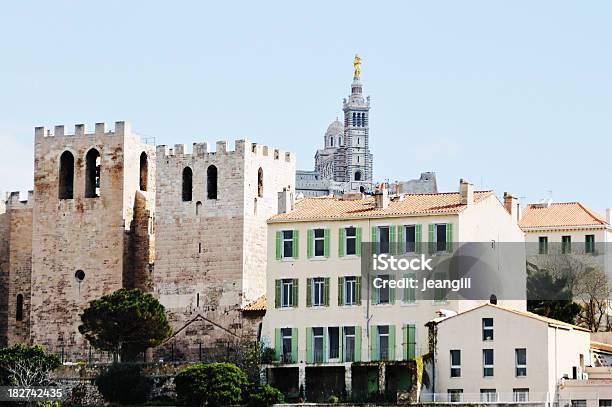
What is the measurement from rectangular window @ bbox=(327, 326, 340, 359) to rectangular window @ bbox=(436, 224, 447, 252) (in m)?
4.97

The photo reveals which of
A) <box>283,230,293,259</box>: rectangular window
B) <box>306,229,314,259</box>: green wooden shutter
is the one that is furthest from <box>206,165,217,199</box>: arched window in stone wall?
<box>306,229,314,259</box>: green wooden shutter

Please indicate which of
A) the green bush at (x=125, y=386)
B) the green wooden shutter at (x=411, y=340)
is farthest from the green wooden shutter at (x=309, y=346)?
the green bush at (x=125, y=386)

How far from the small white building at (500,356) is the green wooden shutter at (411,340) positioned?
4.09 feet

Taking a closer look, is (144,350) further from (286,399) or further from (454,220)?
(454,220)

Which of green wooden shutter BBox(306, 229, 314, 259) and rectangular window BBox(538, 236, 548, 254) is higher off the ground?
rectangular window BBox(538, 236, 548, 254)

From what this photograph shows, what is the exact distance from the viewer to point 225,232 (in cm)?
7594

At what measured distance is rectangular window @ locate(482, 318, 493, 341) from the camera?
62.3 metres

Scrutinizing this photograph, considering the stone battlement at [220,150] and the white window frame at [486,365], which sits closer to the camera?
the white window frame at [486,365]

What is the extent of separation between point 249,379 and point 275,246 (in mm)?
5303

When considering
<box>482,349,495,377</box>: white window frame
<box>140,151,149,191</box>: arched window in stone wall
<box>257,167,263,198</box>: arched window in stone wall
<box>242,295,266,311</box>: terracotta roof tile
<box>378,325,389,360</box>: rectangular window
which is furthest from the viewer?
<box>140,151,149,191</box>: arched window in stone wall

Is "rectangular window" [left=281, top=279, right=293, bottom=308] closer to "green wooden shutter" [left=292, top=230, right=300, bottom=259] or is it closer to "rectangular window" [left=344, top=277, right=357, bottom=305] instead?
"green wooden shutter" [left=292, top=230, right=300, bottom=259]

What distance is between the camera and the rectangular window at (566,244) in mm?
81000

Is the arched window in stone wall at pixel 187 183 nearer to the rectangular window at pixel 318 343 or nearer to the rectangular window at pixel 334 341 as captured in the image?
the rectangular window at pixel 318 343

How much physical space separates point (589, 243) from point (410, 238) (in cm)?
1790
